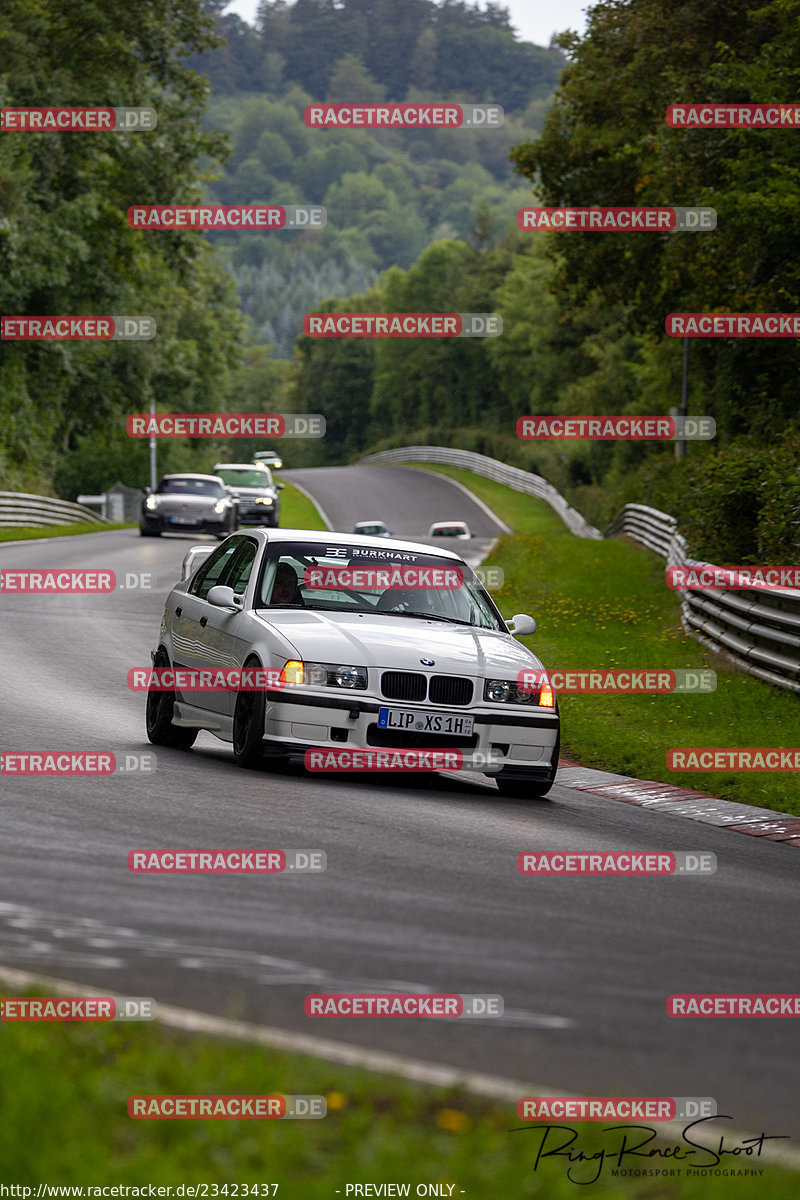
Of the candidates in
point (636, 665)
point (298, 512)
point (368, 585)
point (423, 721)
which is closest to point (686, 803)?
point (423, 721)

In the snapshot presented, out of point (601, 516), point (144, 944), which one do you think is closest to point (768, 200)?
point (144, 944)

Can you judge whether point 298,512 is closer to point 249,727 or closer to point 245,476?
point 245,476

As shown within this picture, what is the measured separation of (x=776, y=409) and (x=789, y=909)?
1018 inches

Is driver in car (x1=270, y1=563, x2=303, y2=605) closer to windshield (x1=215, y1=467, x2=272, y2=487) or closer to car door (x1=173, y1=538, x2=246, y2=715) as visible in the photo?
car door (x1=173, y1=538, x2=246, y2=715)

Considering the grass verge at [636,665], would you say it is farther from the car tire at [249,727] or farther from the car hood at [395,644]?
the car tire at [249,727]

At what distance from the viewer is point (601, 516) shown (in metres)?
55.0

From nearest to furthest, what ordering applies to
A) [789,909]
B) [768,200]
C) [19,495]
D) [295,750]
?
1. [789,909]
2. [295,750]
3. [768,200]
4. [19,495]

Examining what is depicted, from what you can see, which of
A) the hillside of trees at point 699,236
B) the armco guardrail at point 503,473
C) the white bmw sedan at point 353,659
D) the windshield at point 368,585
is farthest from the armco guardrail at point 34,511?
the windshield at point 368,585

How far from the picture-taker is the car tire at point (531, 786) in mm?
10087

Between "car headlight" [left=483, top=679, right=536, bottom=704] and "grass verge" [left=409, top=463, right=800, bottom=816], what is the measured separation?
1601 mm

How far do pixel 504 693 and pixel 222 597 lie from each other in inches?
78.1

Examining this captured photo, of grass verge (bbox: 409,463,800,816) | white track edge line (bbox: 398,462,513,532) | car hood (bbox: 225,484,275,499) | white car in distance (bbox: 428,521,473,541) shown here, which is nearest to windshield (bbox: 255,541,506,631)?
grass verge (bbox: 409,463,800,816)

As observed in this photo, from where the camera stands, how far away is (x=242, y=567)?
437 inches

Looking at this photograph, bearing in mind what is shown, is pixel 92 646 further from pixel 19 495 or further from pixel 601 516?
pixel 601 516
